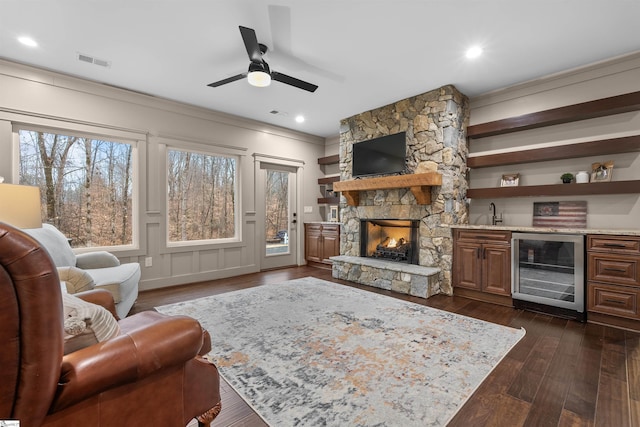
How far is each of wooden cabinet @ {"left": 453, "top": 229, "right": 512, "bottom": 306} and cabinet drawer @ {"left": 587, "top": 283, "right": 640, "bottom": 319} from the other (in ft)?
2.39

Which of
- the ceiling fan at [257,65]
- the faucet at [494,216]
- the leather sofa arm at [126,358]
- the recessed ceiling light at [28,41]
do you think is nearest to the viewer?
the leather sofa arm at [126,358]

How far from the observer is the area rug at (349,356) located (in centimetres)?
164

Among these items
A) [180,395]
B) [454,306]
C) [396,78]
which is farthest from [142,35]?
[454,306]

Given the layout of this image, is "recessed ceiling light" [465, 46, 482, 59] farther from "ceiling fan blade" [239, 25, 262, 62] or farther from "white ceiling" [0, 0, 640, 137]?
"ceiling fan blade" [239, 25, 262, 62]

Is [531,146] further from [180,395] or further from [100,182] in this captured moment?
[100,182]

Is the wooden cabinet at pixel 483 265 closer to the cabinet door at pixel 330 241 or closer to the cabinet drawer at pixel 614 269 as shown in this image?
the cabinet drawer at pixel 614 269

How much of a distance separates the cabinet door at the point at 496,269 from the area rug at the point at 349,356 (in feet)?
2.74

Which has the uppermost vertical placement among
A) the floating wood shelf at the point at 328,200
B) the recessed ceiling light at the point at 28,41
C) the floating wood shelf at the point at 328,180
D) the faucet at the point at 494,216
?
the recessed ceiling light at the point at 28,41

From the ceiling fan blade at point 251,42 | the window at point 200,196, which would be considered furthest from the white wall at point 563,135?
the window at point 200,196

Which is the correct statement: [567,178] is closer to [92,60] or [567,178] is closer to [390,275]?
[390,275]

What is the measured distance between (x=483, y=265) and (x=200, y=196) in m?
4.35

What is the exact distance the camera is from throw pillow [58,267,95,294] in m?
2.21

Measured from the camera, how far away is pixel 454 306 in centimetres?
346

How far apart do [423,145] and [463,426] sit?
11.2ft
